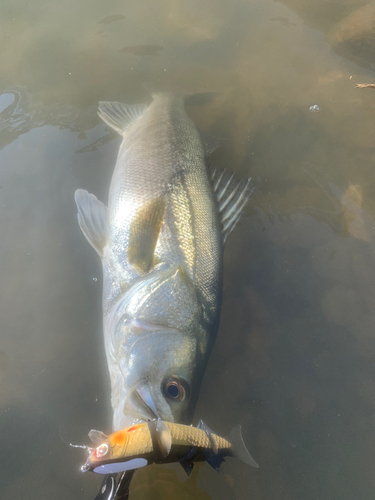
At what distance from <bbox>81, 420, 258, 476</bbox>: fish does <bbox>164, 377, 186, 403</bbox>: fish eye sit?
0.26 meters

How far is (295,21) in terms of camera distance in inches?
157

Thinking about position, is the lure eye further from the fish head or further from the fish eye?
the fish eye

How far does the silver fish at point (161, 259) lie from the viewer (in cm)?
169

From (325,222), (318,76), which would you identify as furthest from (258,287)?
(318,76)

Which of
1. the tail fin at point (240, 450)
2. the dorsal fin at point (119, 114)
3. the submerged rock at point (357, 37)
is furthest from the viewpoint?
the submerged rock at point (357, 37)

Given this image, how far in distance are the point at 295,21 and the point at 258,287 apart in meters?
3.65

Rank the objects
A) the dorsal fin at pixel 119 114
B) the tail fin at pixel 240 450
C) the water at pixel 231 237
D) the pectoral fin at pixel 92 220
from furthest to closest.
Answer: the dorsal fin at pixel 119 114 → the pectoral fin at pixel 92 220 → the water at pixel 231 237 → the tail fin at pixel 240 450

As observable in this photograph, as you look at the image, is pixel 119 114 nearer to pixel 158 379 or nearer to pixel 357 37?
pixel 158 379

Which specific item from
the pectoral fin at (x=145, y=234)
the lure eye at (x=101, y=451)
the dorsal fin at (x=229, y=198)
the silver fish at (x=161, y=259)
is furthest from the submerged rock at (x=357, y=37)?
the lure eye at (x=101, y=451)

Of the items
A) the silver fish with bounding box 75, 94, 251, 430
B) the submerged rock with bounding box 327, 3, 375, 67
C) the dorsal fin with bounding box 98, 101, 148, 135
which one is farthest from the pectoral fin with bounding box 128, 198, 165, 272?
the submerged rock with bounding box 327, 3, 375, 67

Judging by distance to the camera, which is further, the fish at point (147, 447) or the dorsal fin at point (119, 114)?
the dorsal fin at point (119, 114)

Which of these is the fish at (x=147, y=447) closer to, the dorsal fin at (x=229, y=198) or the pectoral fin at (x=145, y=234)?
the pectoral fin at (x=145, y=234)

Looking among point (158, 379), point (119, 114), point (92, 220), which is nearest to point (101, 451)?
point (158, 379)

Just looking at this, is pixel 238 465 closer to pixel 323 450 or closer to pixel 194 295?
pixel 323 450
